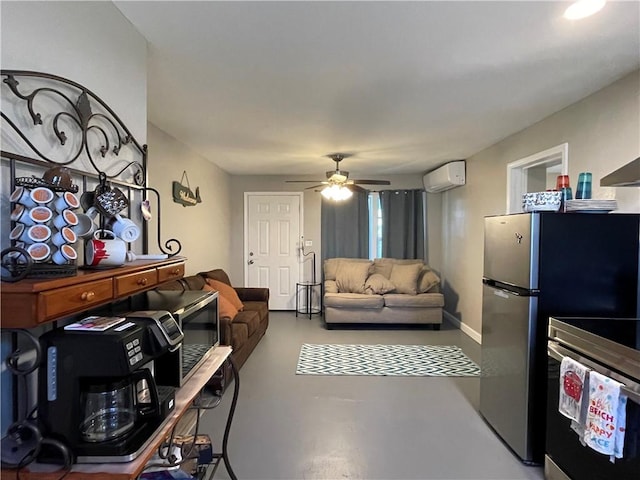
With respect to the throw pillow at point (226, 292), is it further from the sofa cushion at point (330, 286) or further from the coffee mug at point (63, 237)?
the coffee mug at point (63, 237)

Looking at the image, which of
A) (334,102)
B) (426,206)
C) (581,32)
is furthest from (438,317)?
(581,32)

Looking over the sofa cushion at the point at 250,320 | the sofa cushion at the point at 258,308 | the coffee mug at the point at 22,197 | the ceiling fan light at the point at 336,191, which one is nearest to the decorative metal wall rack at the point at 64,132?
the coffee mug at the point at 22,197

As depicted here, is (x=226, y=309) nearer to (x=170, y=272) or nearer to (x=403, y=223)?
(x=170, y=272)

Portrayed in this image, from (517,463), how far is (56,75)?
302 cm

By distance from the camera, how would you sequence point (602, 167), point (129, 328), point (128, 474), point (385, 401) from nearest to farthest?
point (128, 474) < point (129, 328) < point (602, 167) < point (385, 401)

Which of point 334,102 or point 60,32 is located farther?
point 334,102

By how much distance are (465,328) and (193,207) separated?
4.00 meters

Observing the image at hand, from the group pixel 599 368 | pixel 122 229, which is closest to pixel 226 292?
pixel 122 229

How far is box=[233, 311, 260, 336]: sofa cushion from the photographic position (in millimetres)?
4079

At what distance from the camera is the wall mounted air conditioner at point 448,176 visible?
5.34m

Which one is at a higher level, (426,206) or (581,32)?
(581,32)

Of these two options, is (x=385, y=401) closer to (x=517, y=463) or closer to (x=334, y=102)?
(x=517, y=463)

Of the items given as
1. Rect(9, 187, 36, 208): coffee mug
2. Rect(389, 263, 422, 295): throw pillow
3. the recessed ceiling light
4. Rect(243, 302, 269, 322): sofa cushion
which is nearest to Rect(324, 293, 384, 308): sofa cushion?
Rect(389, 263, 422, 295): throw pillow

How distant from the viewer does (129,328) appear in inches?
44.1
